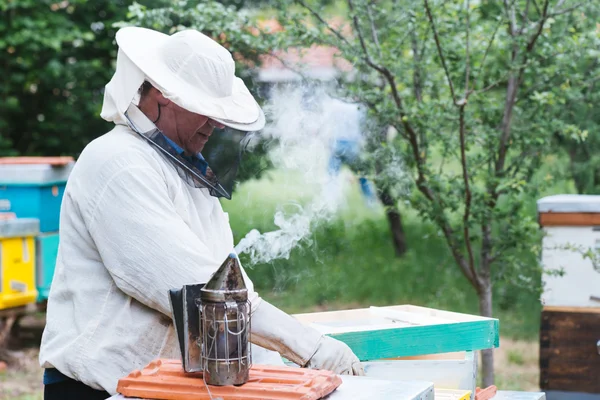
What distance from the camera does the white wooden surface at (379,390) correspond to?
4.50 feet

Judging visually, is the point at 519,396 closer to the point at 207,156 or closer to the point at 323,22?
the point at 207,156

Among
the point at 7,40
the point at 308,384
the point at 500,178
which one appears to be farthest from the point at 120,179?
the point at 7,40

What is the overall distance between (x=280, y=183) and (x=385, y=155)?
66cm

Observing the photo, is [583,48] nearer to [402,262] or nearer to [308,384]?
[308,384]

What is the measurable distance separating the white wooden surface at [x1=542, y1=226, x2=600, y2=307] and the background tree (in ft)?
0.33

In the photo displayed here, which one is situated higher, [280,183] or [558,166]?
[280,183]

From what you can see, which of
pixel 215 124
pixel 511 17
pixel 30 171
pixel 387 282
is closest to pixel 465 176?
pixel 511 17

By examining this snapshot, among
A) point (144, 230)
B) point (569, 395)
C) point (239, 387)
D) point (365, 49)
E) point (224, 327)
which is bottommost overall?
point (569, 395)

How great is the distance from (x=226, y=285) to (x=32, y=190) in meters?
4.00

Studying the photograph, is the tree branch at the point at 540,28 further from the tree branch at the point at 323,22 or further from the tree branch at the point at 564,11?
the tree branch at the point at 323,22

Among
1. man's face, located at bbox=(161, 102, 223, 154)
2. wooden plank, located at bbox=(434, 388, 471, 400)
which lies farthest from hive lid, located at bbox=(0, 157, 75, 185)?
wooden plank, located at bbox=(434, 388, 471, 400)

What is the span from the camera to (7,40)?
19.1ft

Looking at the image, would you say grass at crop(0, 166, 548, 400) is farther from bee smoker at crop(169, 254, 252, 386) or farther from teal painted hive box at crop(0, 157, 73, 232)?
bee smoker at crop(169, 254, 252, 386)

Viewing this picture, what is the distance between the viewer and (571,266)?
3289mm
